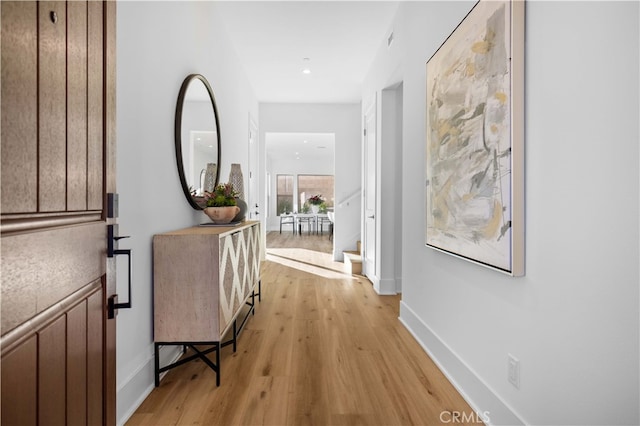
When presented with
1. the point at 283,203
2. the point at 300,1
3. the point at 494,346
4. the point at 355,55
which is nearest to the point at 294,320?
the point at 494,346

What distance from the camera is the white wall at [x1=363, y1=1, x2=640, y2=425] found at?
3.11 ft

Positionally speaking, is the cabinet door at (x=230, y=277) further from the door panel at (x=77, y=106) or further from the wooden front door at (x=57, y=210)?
the door panel at (x=77, y=106)

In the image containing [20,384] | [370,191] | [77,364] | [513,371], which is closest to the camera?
[20,384]

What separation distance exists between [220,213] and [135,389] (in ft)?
4.05

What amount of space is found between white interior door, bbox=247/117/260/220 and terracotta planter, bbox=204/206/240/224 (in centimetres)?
231

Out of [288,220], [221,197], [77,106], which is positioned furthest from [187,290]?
[288,220]

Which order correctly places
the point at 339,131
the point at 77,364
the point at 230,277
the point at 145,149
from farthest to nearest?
the point at 339,131 → the point at 230,277 → the point at 145,149 → the point at 77,364

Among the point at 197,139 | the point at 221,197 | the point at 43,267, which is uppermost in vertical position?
the point at 197,139

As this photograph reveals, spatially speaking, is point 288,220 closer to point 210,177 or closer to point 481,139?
point 210,177

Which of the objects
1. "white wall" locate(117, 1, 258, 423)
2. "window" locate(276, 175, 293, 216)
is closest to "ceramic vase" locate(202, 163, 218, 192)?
"white wall" locate(117, 1, 258, 423)

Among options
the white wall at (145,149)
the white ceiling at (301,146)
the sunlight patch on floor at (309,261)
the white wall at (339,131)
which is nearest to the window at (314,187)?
the white ceiling at (301,146)

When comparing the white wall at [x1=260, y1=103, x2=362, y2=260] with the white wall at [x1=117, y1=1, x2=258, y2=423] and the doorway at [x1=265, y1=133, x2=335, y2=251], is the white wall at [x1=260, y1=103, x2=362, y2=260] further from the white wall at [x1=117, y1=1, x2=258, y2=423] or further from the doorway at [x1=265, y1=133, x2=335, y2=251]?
the doorway at [x1=265, y1=133, x2=335, y2=251]

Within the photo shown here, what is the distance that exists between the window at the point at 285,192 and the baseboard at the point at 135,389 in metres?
10.7

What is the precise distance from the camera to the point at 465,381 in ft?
5.98
